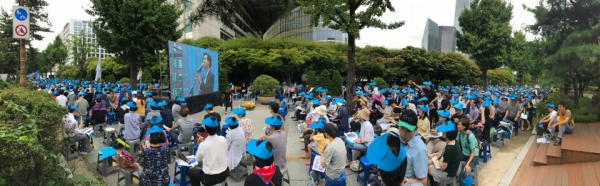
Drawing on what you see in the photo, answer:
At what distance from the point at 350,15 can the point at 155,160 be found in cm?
1164

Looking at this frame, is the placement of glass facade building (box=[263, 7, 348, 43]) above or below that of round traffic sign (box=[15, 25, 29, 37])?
above

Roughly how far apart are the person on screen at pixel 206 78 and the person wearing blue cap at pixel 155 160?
1180cm

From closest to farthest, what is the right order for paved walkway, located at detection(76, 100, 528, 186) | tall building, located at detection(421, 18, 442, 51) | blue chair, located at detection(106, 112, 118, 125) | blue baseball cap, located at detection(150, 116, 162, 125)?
1. paved walkway, located at detection(76, 100, 528, 186)
2. blue baseball cap, located at detection(150, 116, 162, 125)
3. blue chair, located at detection(106, 112, 118, 125)
4. tall building, located at detection(421, 18, 442, 51)

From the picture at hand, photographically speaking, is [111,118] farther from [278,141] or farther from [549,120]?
[549,120]

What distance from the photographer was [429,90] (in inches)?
533

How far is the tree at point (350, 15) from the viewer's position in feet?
44.2

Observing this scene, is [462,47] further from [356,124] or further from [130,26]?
[130,26]

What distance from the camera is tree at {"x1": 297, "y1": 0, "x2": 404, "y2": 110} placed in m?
13.5

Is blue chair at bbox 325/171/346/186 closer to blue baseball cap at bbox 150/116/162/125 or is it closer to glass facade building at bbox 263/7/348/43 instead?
blue baseball cap at bbox 150/116/162/125

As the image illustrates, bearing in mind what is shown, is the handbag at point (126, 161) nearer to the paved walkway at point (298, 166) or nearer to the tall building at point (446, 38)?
the paved walkway at point (298, 166)

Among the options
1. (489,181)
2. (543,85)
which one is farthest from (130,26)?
(543,85)

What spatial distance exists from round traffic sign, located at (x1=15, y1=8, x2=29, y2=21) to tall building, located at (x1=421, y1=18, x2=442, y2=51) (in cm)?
7344

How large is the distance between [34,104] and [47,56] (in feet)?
185

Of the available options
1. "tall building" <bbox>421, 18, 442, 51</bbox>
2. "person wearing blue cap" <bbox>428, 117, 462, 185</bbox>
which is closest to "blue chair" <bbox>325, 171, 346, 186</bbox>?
"person wearing blue cap" <bbox>428, 117, 462, 185</bbox>
